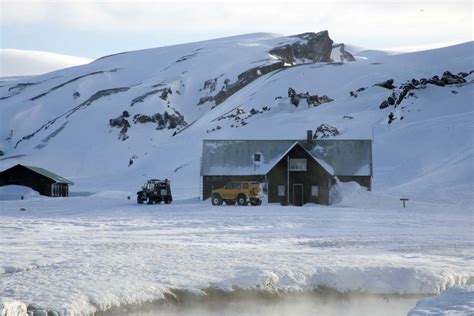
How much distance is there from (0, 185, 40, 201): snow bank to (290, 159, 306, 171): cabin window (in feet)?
96.3

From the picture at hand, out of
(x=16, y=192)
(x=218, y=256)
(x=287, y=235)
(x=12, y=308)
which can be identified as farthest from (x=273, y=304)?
(x=16, y=192)

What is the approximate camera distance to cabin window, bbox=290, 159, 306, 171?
69562mm

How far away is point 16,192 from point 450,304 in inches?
2842

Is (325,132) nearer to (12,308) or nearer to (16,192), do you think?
(16,192)

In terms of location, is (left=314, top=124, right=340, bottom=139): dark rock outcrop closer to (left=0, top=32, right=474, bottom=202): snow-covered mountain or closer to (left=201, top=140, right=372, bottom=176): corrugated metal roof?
(left=0, top=32, right=474, bottom=202): snow-covered mountain

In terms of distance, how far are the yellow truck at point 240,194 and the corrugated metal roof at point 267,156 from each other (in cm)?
609

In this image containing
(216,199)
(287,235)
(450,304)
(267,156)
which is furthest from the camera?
(267,156)

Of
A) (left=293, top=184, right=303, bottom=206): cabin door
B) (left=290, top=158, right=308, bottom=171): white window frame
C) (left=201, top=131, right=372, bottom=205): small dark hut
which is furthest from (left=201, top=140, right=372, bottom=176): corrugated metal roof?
(left=293, top=184, right=303, bottom=206): cabin door

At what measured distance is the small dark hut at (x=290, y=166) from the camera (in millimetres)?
69500

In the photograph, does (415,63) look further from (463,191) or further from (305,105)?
(463,191)

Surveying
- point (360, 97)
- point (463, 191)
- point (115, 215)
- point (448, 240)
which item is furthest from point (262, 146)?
point (360, 97)

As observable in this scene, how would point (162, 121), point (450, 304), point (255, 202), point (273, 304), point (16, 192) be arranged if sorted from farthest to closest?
point (162, 121) < point (16, 192) < point (255, 202) < point (273, 304) < point (450, 304)

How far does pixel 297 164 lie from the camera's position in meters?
69.7

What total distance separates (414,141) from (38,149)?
392 ft
